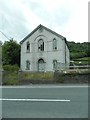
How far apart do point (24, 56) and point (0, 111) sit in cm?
4661

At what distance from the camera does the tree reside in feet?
203

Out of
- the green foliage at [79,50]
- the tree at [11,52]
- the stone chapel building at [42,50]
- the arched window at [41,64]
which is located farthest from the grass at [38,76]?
the green foliage at [79,50]

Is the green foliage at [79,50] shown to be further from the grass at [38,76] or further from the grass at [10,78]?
the grass at [10,78]

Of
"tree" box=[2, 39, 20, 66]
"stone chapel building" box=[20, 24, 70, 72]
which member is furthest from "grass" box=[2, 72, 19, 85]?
"tree" box=[2, 39, 20, 66]

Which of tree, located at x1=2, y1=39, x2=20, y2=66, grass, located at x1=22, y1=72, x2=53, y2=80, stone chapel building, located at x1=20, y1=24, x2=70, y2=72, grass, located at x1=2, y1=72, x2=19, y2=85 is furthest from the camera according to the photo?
tree, located at x1=2, y1=39, x2=20, y2=66

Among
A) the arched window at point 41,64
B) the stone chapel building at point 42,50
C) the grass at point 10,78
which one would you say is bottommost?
the grass at point 10,78

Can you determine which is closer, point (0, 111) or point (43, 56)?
point (0, 111)

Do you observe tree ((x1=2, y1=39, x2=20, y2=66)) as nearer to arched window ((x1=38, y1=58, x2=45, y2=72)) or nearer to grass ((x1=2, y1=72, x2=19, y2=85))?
arched window ((x1=38, y1=58, x2=45, y2=72))

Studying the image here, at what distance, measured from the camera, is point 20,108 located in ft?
30.0

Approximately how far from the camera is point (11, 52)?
63.4 m

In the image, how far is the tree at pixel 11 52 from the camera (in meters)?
62.0

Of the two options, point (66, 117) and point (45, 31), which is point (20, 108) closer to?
point (66, 117)

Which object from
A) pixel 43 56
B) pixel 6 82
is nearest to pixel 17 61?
pixel 43 56

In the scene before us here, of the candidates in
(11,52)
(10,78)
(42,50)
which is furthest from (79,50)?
(10,78)
